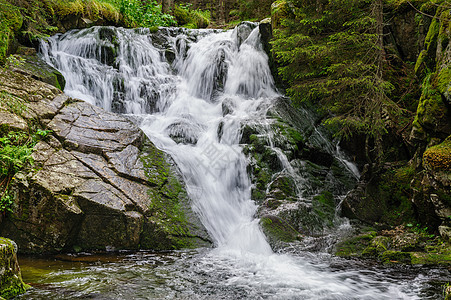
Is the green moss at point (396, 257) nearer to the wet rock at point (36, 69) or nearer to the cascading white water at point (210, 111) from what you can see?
the cascading white water at point (210, 111)

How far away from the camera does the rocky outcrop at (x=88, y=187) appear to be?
18.7 ft

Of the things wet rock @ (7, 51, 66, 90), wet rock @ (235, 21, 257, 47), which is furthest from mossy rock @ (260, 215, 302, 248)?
wet rock @ (235, 21, 257, 47)

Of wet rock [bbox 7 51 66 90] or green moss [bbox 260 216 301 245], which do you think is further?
wet rock [bbox 7 51 66 90]

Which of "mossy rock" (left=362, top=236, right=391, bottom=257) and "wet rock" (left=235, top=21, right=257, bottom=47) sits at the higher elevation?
"wet rock" (left=235, top=21, right=257, bottom=47)

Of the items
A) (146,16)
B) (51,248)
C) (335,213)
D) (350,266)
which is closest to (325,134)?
(335,213)

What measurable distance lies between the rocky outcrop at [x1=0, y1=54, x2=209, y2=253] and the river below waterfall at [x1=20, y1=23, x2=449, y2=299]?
0.39m

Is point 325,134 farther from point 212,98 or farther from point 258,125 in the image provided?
point 212,98

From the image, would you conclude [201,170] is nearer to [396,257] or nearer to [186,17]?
[396,257]

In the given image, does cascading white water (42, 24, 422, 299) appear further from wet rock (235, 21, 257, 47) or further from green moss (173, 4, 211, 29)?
green moss (173, 4, 211, 29)

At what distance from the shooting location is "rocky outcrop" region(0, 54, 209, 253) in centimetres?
569

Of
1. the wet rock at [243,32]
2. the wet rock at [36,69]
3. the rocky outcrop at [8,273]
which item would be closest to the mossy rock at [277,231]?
the rocky outcrop at [8,273]

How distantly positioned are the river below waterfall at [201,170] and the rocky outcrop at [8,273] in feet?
0.56

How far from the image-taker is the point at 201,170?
333 inches

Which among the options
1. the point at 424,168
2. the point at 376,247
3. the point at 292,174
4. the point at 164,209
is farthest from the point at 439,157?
the point at 164,209
